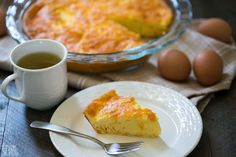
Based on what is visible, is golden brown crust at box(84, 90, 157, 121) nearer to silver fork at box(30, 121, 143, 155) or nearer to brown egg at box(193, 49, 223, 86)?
silver fork at box(30, 121, 143, 155)

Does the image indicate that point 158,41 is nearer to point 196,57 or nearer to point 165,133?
point 196,57

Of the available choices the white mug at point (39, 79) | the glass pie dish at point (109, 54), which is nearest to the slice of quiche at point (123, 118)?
the white mug at point (39, 79)

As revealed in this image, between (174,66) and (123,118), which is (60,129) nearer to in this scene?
(123,118)

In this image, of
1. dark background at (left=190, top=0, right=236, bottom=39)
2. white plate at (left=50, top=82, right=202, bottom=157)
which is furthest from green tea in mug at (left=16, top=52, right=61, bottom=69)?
dark background at (left=190, top=0, right=236, bottom=39)

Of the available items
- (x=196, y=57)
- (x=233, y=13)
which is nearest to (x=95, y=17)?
(x=196, y=57)

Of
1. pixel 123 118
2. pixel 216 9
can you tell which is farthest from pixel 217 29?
pixel 123 118

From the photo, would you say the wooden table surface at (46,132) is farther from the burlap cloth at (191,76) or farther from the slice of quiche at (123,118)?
the slice of quiche at (123,118)
